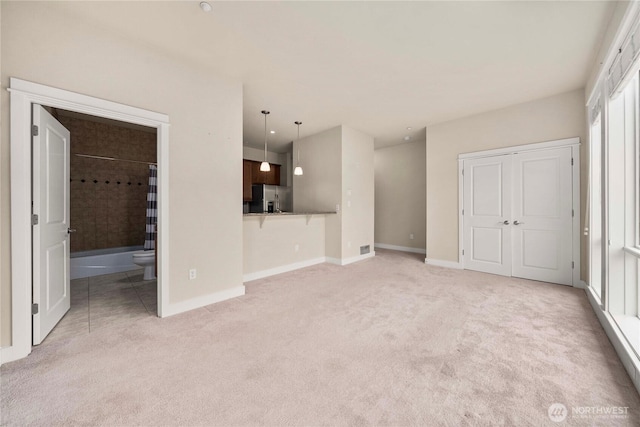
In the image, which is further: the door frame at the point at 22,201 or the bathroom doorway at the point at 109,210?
the bathroom doorway at the point at 109,210

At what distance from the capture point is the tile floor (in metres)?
2.38

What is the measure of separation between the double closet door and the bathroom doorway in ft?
16.5

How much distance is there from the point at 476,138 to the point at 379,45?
9.36 feet

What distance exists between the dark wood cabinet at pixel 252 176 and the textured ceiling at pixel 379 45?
2.43 metres

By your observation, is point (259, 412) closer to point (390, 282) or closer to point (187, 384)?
point (187, 384)

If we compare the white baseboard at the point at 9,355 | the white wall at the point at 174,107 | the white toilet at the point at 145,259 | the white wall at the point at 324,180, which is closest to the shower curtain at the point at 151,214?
the white toilet at the point at 145,259

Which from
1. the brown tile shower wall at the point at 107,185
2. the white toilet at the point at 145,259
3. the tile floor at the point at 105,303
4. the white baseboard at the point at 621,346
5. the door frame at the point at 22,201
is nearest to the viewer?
the white baseboard at the point at 621,346

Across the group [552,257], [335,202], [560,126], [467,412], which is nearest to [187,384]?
[467,412]

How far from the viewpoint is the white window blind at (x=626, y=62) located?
1.75 meters

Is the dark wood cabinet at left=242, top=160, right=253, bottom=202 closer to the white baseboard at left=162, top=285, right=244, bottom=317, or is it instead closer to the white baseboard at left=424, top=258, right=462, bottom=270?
the white baseboard at left=162, top=285, right=244, bottom=317

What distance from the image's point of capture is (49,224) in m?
2.27

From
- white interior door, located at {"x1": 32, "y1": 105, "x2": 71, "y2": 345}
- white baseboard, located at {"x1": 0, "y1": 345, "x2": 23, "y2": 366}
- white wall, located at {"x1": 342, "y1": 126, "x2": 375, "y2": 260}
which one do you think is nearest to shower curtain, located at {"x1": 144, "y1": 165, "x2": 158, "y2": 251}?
white interior door, located at {"x1": 32, "y1": 105, "x2": 71, "y2": 345}

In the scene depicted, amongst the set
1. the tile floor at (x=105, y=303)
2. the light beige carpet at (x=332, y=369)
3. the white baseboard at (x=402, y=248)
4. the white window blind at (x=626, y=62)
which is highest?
the white window blind at (x=626, y=62)

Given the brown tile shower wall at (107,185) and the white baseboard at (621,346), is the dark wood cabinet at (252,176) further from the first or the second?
the white baseboard at (621,346)
